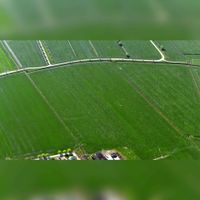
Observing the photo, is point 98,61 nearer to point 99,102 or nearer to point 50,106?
point 99,102

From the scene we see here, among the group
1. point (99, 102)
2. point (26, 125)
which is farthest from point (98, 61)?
point (26, 125)

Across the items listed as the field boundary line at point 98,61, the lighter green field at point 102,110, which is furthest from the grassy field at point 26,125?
the field boundary line at point 98,61

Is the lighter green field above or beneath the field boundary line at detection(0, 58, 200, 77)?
beneath

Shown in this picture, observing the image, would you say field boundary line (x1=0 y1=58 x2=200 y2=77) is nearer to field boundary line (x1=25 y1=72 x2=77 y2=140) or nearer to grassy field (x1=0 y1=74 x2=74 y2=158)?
field boundary line (x1=25 y1=72 x2=77 y2=140)

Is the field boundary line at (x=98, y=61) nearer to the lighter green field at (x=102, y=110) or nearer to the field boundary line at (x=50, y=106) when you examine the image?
the lighter green field at (x=102, y=110)

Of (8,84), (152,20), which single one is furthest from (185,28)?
(8,84)

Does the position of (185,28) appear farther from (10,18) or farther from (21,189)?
(21,189)

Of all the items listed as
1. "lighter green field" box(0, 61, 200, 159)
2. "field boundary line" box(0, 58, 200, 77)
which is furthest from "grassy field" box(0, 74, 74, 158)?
"field boundary line" box(0, 58, 200, 77)

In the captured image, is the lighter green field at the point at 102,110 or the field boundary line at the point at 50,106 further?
the field boundary line at the point at 50,106
